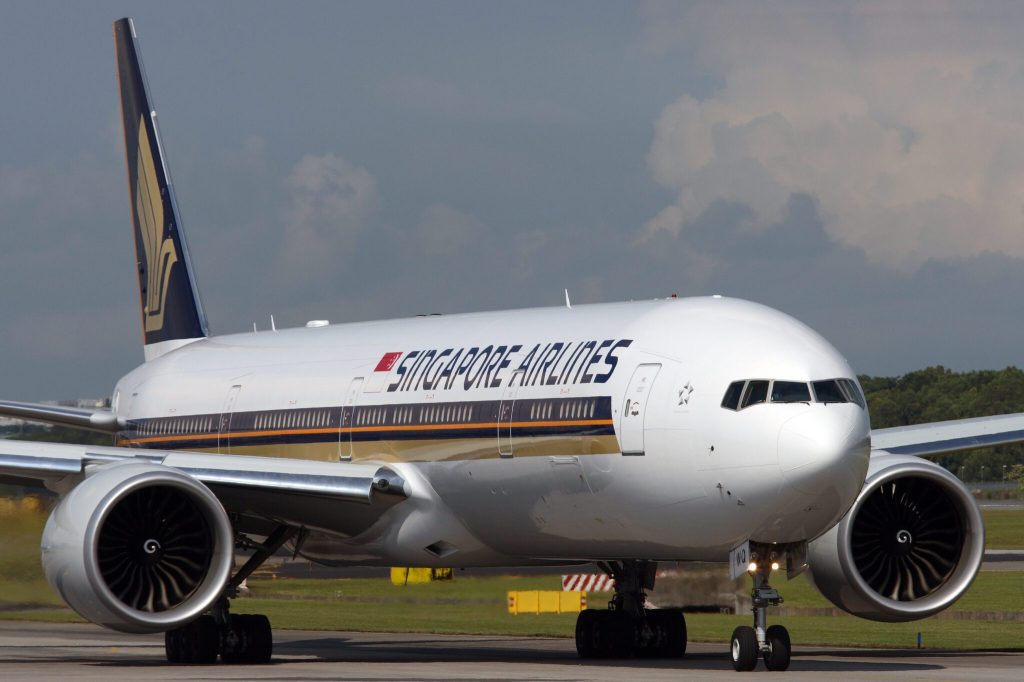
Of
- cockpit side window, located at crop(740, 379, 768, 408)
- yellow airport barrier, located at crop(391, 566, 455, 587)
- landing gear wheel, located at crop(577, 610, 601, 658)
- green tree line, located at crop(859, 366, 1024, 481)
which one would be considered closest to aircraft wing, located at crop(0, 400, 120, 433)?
yellow airport barrier, located at crop(391, 566, 455, 587)

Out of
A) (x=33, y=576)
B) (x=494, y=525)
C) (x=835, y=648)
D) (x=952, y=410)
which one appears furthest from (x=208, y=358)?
(x=952, y=410)

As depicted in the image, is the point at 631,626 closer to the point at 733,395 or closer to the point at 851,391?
the point at 733,395

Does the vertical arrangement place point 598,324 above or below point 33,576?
above

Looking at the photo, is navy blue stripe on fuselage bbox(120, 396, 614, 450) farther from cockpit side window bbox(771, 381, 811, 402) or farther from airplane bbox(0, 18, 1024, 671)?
cockpit side window bbox(771, 381, 811, 402)

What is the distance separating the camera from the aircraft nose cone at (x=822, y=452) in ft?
64.4

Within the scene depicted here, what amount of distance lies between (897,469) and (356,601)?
66.8 feet

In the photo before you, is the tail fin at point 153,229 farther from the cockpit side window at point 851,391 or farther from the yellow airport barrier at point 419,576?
the cockpit side window at point 851,391

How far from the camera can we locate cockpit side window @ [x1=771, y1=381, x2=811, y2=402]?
794 inches

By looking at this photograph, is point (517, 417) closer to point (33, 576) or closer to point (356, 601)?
point (33, 576)

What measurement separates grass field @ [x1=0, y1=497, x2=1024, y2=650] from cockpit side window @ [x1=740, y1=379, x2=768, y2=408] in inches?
319

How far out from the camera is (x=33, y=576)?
102 feet

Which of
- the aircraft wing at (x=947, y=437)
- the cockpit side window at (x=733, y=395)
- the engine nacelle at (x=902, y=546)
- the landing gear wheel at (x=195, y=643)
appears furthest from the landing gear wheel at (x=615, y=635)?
the cockpit side window at (x=733, y=395)

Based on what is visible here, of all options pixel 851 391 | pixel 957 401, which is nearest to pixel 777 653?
pixel 851 391

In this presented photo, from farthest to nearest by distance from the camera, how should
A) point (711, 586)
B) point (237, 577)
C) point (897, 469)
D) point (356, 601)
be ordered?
point (356, 601), point (711, 586), point (237, 577), point (897, 469)
